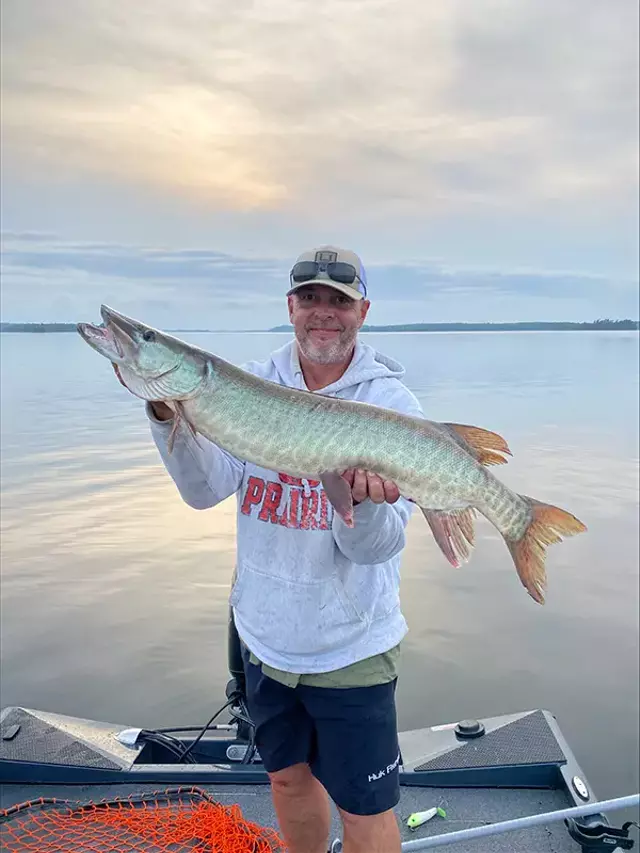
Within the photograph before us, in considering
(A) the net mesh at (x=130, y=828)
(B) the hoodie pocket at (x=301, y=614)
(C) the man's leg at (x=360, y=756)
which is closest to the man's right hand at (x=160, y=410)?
(B) the hoodie pocket at (x=301, y=614)

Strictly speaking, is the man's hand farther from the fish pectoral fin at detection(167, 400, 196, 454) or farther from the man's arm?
the fish pectoral fin at detection(167, 400, 196, 454)

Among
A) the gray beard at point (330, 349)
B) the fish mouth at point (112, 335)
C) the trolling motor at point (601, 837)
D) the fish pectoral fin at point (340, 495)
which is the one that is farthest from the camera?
the trolling motor at point (601, 837)

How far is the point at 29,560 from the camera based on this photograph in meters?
8.66

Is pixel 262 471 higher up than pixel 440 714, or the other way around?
pixel 262 471

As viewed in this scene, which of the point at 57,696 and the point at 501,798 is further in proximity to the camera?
the point at 57,696

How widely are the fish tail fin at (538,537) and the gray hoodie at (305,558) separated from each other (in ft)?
1.56

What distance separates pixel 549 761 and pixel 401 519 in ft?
5.67

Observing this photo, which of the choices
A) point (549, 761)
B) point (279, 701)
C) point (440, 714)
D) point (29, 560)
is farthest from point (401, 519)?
point (29, 560)

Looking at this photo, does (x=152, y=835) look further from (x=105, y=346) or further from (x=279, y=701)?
(x=105, y=346)

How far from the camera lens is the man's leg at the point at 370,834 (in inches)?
97.0

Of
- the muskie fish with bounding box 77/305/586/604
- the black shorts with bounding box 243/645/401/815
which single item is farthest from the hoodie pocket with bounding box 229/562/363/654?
the muskie fish with bounding box 77/305/586/604

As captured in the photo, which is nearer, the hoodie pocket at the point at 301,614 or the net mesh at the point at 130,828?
the hoodie pocket at the point at 301,614

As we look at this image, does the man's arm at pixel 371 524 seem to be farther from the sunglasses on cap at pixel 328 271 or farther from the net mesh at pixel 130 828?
the net mesh at pixel 130 828

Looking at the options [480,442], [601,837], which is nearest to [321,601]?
[480,442]
